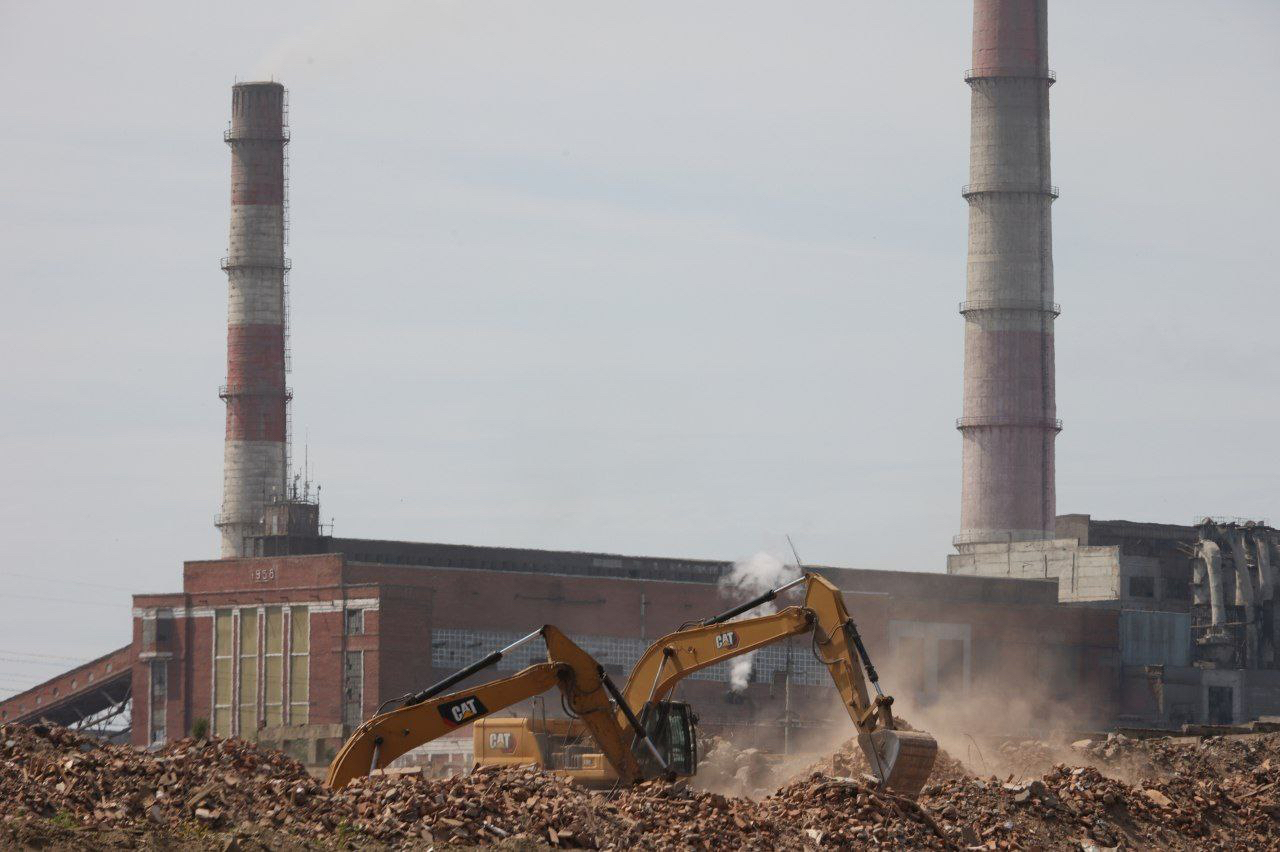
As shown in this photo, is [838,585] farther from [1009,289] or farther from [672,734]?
[672,734]

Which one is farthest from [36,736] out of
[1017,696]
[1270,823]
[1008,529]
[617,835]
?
[1008,529]

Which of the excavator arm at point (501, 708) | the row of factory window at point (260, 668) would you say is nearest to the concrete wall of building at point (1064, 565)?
the row of factory window at point (260, 668)

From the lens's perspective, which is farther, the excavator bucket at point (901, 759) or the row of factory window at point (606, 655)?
the row of factory window at point (606, 655)

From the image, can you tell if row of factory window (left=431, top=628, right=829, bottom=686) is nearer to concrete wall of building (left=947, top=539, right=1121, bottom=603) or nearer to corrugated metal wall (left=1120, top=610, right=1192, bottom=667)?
concrete wall of building (left=947, top=539, right=1121, bottom=603)

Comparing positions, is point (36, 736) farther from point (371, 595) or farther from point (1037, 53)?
point (1037, 53)

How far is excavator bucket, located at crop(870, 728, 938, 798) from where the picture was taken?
2291 centimetres

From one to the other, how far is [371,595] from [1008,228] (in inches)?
1156

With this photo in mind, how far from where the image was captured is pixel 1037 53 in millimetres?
73375

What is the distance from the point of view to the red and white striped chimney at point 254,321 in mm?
71000

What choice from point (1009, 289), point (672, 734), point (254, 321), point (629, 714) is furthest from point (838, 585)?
point (629, 714)

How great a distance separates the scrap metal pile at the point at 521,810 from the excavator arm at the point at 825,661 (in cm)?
52

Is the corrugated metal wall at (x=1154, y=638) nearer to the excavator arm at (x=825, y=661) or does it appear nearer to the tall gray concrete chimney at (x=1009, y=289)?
the tall gray concrete chimney at (x=1009, y=289)

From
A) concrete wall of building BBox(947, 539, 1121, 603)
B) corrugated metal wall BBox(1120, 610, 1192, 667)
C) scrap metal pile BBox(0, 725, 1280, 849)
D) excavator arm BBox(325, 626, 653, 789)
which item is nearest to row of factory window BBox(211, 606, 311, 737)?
concrete wall of building BBox(947, 539, 1121, 603)

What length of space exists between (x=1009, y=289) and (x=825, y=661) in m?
50.4
